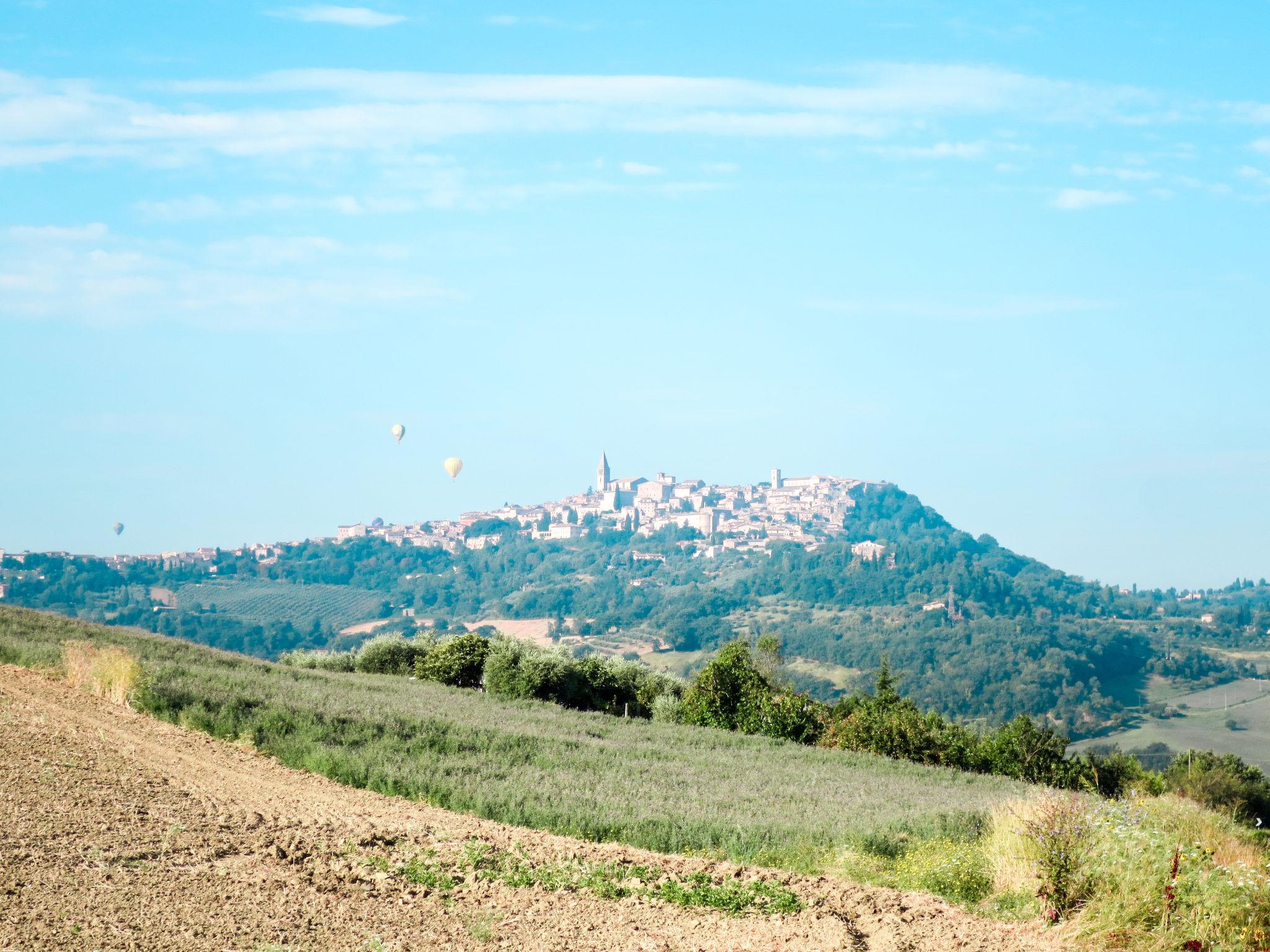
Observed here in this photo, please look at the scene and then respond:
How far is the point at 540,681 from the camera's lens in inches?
1241

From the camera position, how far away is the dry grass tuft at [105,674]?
15.1 meters

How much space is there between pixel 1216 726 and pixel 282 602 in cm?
13876

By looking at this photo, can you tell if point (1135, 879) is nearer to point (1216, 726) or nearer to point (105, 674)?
point (105, 674)

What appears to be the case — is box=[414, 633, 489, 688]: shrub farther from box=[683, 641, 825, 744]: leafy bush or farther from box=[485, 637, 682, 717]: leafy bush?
box=[683, 641, 825, 744]: leafy bush

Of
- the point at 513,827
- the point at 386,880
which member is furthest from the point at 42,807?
the point at 513,827

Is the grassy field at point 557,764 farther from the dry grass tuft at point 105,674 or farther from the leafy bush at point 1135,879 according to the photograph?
the leafy bush at point 1135,879

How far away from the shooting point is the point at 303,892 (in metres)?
7.82

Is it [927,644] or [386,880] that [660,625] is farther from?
[386,880]

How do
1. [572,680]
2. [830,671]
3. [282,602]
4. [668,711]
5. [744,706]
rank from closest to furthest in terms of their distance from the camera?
Answer: [744,706], [668,711], [572,680], [830,671], [282,602]

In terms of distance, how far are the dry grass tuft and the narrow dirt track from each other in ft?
14.2

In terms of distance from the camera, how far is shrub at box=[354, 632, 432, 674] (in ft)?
118

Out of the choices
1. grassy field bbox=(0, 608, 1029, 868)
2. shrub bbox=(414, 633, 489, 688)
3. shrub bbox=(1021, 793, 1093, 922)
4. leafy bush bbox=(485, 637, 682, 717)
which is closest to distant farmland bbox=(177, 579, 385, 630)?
shrub bbox=(414, 633, 489, 688)

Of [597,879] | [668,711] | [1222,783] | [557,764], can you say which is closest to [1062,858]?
[597,879]

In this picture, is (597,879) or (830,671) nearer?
(597,879)
